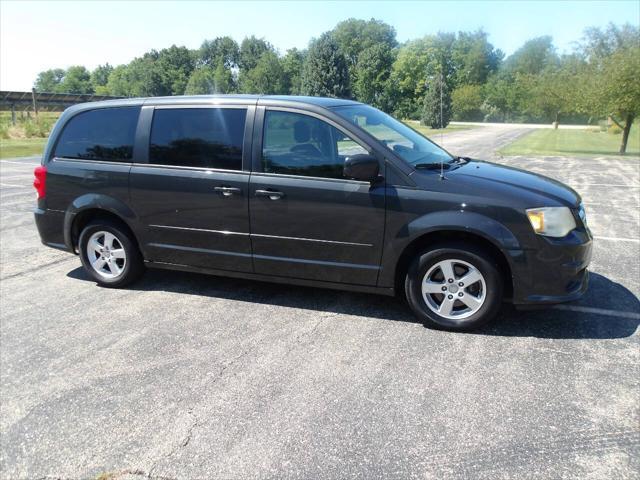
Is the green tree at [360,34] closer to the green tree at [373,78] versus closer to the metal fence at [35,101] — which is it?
the green tree at [373,78]

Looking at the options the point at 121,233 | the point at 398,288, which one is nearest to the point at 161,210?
the point at 121,233

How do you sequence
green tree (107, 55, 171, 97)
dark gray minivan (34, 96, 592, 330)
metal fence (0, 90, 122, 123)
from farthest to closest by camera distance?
green tree (107, 55, 171, 97) < metal fence (0, 90, 122, 123) < dark gray minivan (34, 96, 592, 330)

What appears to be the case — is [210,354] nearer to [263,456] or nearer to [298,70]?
[263,456]

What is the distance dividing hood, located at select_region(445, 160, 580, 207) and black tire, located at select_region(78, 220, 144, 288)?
3261 millimetres

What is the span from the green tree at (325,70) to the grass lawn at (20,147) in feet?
94.9

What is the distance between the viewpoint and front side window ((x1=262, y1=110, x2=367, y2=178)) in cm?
428

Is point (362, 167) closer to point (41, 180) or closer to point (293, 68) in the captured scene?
point (41, 180)

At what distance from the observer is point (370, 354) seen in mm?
3756

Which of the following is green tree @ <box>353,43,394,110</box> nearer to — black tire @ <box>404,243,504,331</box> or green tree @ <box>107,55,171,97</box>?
green tree @ <box>107,55,171,97</box>

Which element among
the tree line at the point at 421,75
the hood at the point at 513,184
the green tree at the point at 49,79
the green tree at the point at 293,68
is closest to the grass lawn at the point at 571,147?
the tree line at the point at 421,75

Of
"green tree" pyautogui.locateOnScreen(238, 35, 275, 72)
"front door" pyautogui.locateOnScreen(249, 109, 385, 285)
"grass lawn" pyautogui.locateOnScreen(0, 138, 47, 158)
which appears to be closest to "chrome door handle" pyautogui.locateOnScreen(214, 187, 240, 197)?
"front door" pyautogui.locateOnScreen(249, 109, 385, 285)

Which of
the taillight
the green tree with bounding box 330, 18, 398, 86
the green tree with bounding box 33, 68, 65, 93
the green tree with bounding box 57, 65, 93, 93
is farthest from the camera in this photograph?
the green tree with bounding box 33, 68, 65, 93

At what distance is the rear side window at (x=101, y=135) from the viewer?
5047 millimetres

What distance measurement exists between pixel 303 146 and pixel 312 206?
555 millimetres
